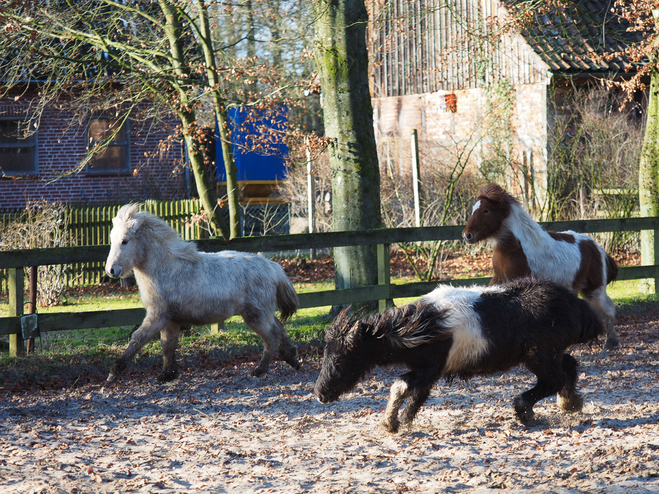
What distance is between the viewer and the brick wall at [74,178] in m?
19.8

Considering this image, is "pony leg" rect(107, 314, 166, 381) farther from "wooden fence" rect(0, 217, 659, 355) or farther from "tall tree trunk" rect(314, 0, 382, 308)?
"tall tree trunk" rect(314, 0, 382, 308)

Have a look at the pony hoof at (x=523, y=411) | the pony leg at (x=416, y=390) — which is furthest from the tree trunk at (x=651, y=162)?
the pony leg at (x=416, y=390)

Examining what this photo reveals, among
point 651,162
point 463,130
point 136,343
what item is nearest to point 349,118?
point 136,343

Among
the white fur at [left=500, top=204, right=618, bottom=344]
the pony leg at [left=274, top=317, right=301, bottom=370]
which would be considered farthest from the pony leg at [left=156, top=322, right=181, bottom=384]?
the white fur at [left=500, top=204, right=618, bottom=344]

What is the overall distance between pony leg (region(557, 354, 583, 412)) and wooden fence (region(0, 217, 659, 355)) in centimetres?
348

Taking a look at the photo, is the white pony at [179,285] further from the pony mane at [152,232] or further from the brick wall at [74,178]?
the brick wall at [74,178]

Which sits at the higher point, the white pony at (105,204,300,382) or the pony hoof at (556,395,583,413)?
the white pony at (105,204,300,382)

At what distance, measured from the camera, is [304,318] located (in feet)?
34.1

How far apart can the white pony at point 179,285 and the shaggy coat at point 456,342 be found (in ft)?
6.29

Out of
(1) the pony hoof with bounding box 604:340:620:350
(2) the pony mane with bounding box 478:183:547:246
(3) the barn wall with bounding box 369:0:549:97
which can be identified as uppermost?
(3) the barn wall with bounding box 369:0:549:97

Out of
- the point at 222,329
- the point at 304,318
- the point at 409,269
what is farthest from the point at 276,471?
the point at 409,269

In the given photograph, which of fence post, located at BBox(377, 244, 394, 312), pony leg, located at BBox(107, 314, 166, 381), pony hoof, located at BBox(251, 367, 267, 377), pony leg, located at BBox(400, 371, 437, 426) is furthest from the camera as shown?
fence post, located at BBox(377, 244, 394, 312)

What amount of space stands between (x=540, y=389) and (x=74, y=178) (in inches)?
701

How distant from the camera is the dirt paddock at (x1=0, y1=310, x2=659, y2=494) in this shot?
4.19 meters
